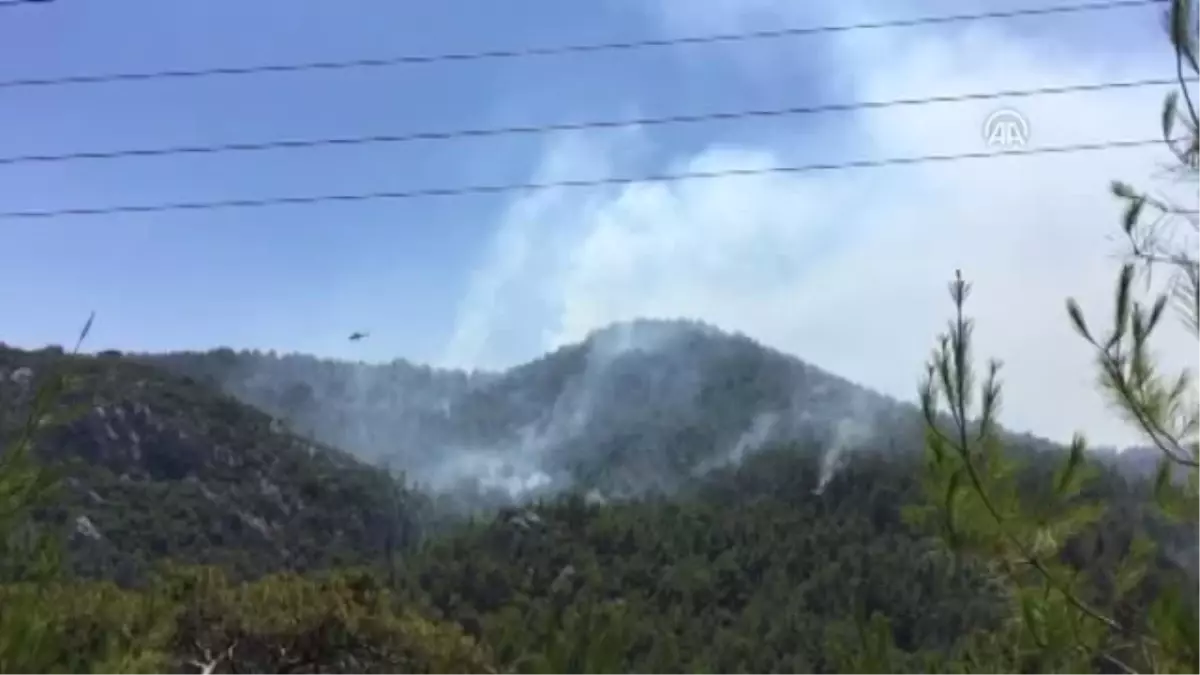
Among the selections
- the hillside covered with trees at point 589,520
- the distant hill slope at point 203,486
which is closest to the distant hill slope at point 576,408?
the hillside covered with trees at point 589,520

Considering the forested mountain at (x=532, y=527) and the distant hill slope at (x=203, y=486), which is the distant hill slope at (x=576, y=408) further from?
the distant hill slope at (x=203, y=486)

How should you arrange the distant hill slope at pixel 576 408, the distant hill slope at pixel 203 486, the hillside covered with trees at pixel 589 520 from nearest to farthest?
the hillside covered with trees at pixel 589 520, the distant hill slope at pixel 203 486, the distant hill slope at pixel 576 408

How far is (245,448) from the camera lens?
5981cm

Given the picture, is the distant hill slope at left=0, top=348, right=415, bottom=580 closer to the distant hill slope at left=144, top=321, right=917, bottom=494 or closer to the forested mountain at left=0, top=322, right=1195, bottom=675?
the forested mountain at left=0, top=322, right=1195, bottom=675

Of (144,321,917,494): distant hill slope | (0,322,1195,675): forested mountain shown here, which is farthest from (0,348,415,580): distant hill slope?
(144,321,917,494): distant hill slope

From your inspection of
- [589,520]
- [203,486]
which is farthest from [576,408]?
[203,486]

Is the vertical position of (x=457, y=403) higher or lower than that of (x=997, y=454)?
higher

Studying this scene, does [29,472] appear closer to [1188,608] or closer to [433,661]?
[1188,608]

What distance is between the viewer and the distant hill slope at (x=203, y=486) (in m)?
45.3

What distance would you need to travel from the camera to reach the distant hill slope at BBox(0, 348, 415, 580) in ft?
149

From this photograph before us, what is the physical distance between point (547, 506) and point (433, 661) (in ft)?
155

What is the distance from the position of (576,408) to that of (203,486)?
214 feet

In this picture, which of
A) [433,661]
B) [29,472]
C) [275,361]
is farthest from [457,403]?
[29,472]

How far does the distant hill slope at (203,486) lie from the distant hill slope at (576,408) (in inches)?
841
